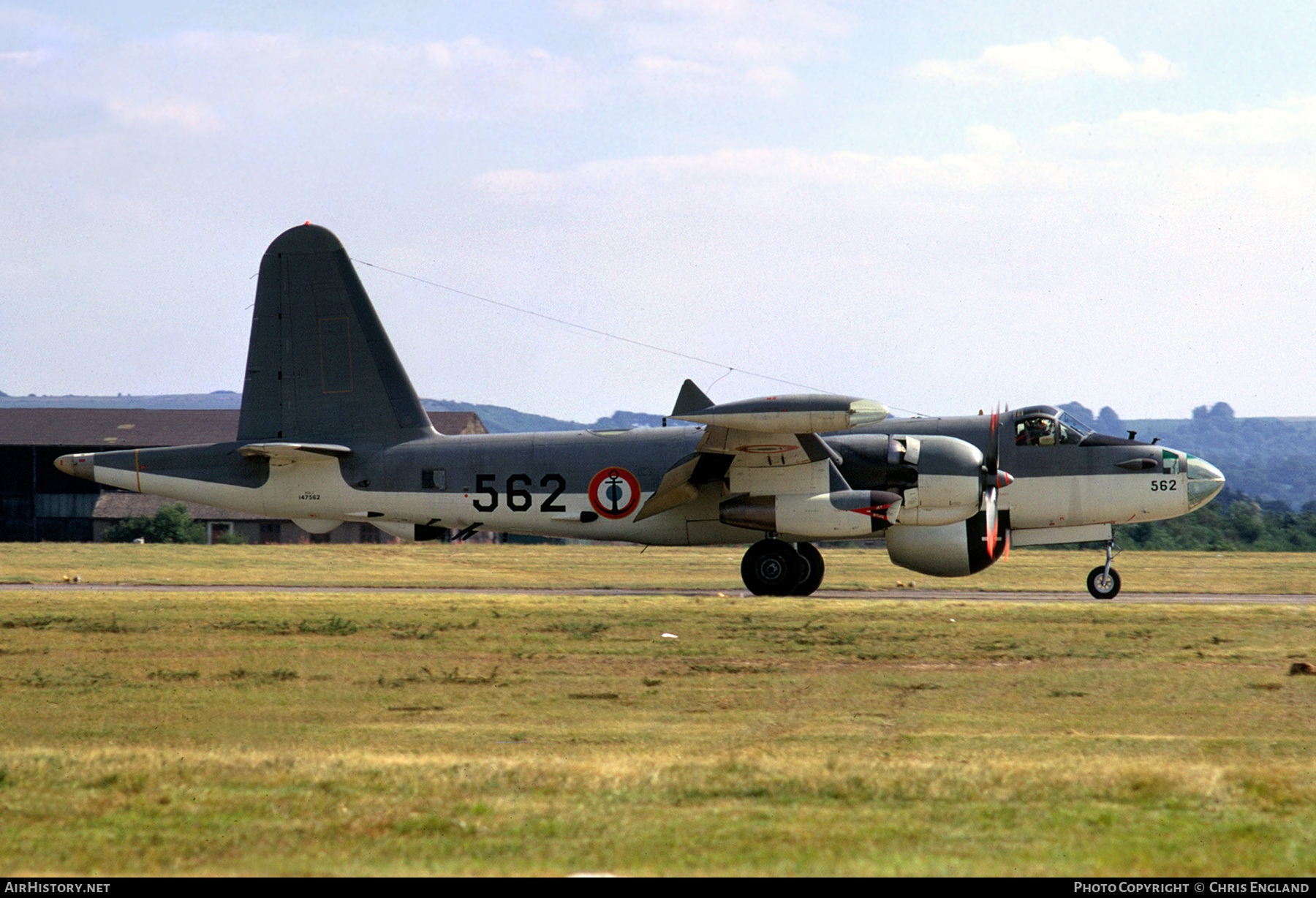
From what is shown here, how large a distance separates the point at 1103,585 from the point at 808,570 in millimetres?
6717

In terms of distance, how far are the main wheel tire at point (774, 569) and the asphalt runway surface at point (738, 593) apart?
797 millimetres

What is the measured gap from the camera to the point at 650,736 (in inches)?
473

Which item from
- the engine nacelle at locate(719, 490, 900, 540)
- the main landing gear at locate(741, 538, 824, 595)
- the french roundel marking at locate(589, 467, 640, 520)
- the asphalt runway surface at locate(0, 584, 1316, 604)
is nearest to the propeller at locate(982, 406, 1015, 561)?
the asphalt runway surface at locate(0, 584, 1316, 604)

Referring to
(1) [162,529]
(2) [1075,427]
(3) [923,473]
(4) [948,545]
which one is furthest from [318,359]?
(1) [162,529]

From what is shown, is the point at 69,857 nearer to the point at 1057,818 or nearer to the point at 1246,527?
the point at 1057,818

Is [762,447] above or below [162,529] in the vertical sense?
above

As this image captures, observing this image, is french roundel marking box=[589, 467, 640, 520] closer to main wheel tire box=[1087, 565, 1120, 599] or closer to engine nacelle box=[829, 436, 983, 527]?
engine nacelle box=[829, 436, 983, 527]

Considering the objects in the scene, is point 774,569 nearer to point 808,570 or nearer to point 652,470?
point 808,570

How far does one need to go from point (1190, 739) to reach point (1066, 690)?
284cm

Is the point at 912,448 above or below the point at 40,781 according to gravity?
above

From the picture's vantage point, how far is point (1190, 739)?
11.9 metres

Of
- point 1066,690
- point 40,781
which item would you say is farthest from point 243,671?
point 1066,690

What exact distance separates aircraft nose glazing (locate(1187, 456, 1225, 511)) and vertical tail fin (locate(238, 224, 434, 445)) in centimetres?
1686

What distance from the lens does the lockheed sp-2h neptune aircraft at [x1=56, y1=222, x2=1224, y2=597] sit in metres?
24.1
